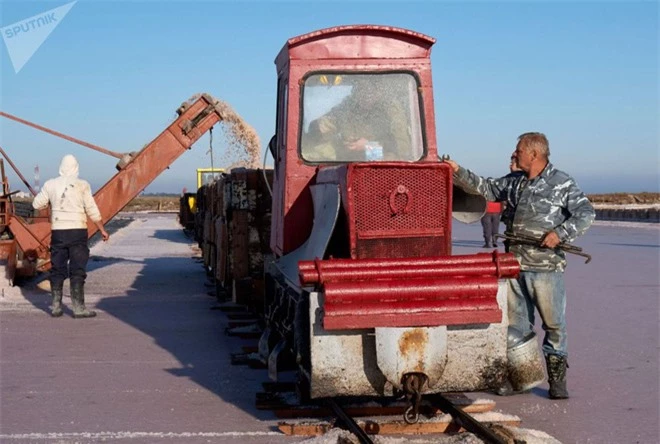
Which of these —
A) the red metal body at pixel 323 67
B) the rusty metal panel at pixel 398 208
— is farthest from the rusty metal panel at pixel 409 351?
the red metal body at pixel 323 67

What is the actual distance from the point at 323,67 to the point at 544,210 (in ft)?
7.02

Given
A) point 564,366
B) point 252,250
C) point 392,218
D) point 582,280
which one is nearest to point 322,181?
point 392,218

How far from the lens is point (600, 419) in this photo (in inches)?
273

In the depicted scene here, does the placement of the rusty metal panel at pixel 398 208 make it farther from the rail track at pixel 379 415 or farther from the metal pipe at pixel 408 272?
the rail track at pixel 379 415

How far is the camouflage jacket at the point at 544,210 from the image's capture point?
290 inches

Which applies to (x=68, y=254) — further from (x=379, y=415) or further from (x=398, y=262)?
(x=398, y=262)

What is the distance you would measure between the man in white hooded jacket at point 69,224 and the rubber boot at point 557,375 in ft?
22.7

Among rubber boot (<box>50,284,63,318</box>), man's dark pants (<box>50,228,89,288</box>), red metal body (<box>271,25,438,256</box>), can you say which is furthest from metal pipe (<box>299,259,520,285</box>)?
rubber boot (<box>50,284,63,318</box>)

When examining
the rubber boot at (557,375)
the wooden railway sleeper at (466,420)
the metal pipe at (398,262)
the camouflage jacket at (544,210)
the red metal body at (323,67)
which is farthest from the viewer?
the red metal body at (323,67)

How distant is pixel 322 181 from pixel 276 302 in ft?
3.67

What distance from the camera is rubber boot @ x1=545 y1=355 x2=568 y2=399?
24.5ft

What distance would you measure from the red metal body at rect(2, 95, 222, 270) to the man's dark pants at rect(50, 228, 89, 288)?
3253 mm

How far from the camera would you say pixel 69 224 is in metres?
12.6

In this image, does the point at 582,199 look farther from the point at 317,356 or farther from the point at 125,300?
the point at 125,300
